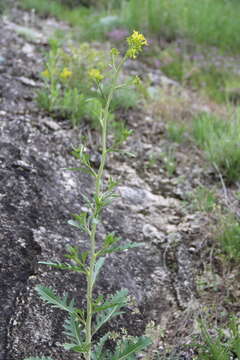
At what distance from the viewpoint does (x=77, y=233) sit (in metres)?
2.27

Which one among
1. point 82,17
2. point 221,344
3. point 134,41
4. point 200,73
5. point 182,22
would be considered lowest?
point 221,344

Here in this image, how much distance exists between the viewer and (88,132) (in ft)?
10.1

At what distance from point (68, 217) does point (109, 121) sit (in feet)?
3.72

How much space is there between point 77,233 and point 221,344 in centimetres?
88

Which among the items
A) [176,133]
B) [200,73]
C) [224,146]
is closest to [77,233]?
[224,146]

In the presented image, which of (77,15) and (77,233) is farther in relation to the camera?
(77,15)

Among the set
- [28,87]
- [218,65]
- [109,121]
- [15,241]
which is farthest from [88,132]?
[218,65]

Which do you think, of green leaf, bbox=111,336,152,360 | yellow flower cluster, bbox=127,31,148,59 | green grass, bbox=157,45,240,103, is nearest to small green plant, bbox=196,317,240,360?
green leaf, bbox=111,336,152,360

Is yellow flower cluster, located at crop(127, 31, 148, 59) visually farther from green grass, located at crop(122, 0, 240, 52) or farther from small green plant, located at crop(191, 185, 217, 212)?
green grass, located at crop(122, 0, 240, 52)

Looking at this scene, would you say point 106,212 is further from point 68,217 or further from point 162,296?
point 162,296

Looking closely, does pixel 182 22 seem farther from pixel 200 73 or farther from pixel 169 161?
pixel 169 161

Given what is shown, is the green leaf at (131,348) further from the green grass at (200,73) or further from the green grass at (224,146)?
the green grass at (200,73)

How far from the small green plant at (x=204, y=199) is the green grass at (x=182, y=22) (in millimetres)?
2912

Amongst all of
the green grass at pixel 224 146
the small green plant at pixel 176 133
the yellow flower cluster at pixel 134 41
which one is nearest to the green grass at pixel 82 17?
the small green plant at pixel 176 133
